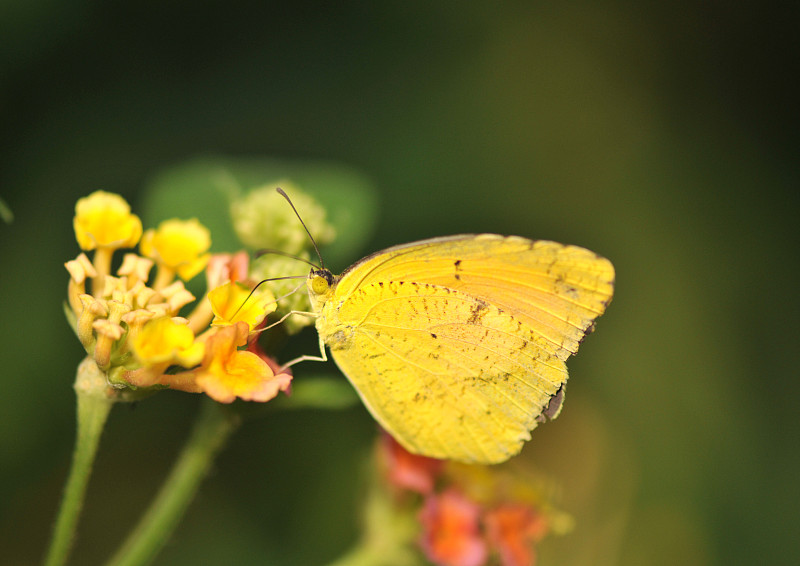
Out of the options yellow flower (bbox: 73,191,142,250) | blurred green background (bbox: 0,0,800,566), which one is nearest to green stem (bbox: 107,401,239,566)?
yellow flower (bbox: 73,191,142,250)

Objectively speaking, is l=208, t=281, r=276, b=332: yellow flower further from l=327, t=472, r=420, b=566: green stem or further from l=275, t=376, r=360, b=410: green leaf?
l=327, t=472, r=420, b=566: green stem

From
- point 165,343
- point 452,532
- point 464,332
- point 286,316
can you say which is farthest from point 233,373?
point 452,532

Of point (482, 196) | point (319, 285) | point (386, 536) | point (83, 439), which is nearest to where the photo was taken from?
point (83, 439)

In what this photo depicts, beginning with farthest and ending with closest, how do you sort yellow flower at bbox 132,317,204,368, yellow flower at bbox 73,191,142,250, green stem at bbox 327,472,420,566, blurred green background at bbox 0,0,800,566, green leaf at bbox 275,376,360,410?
1. blurred green background at bbox 0,0,800,566
2. green stem at bbox 327,472,420,566
3. green leaf at bbox 275,376,360,410
4. yellow flower at bbox 73,191,142,250
5. yellow flower at bbox 132,317,204,368

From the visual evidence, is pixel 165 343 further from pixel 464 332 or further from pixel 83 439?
pixel 464 332

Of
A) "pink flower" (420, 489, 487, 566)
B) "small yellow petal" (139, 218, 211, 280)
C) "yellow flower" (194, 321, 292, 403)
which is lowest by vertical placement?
"pink flower" (420, 489, 487, 566)

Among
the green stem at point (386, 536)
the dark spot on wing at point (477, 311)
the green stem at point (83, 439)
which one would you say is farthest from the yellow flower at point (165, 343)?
the green stem at point (386, 536)

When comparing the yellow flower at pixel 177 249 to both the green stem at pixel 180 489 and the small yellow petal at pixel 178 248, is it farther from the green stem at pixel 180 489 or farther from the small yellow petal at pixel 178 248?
the green stem at pixel 180 489

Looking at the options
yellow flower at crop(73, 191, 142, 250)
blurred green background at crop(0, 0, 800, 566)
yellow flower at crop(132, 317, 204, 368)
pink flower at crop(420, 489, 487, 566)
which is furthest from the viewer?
blurred green background at crop(0, 0, 800, 566)
